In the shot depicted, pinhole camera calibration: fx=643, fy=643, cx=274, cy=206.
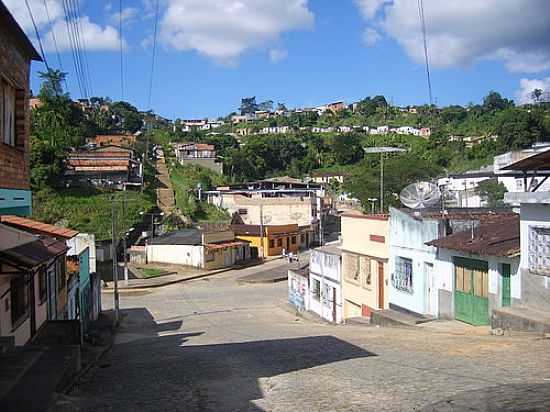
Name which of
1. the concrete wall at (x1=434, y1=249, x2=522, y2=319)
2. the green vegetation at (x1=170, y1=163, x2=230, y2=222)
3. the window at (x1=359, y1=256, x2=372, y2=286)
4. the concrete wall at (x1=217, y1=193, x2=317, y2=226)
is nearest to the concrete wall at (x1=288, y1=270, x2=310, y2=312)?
the window at (x1=359, y1=256, x2=372, y2=286)

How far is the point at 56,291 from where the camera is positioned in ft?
62.6

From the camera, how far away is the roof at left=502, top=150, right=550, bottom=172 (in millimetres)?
13848

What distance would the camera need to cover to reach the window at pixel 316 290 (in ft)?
98.9

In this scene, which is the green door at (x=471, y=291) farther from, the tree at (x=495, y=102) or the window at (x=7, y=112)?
the tree at (x=495, y=102)

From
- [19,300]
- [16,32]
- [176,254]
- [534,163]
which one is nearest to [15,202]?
[19,300]

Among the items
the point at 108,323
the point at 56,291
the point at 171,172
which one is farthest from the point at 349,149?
the point at 56,291

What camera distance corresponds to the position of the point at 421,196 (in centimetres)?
2391

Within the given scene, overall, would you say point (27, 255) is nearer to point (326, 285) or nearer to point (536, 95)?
point (326, 285)

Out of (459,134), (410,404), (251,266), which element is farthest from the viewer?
(459,134)

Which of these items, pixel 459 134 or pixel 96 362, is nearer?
pixel 96 362

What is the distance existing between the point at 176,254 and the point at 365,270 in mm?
30438

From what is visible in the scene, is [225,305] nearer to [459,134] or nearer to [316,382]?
[316,382]

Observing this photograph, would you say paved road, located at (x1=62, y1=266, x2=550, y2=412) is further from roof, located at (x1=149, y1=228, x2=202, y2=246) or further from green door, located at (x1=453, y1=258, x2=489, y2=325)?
roof, located at (x1=149, y1=228, x2=202, y2=246)

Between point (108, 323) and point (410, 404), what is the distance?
23162 mm
